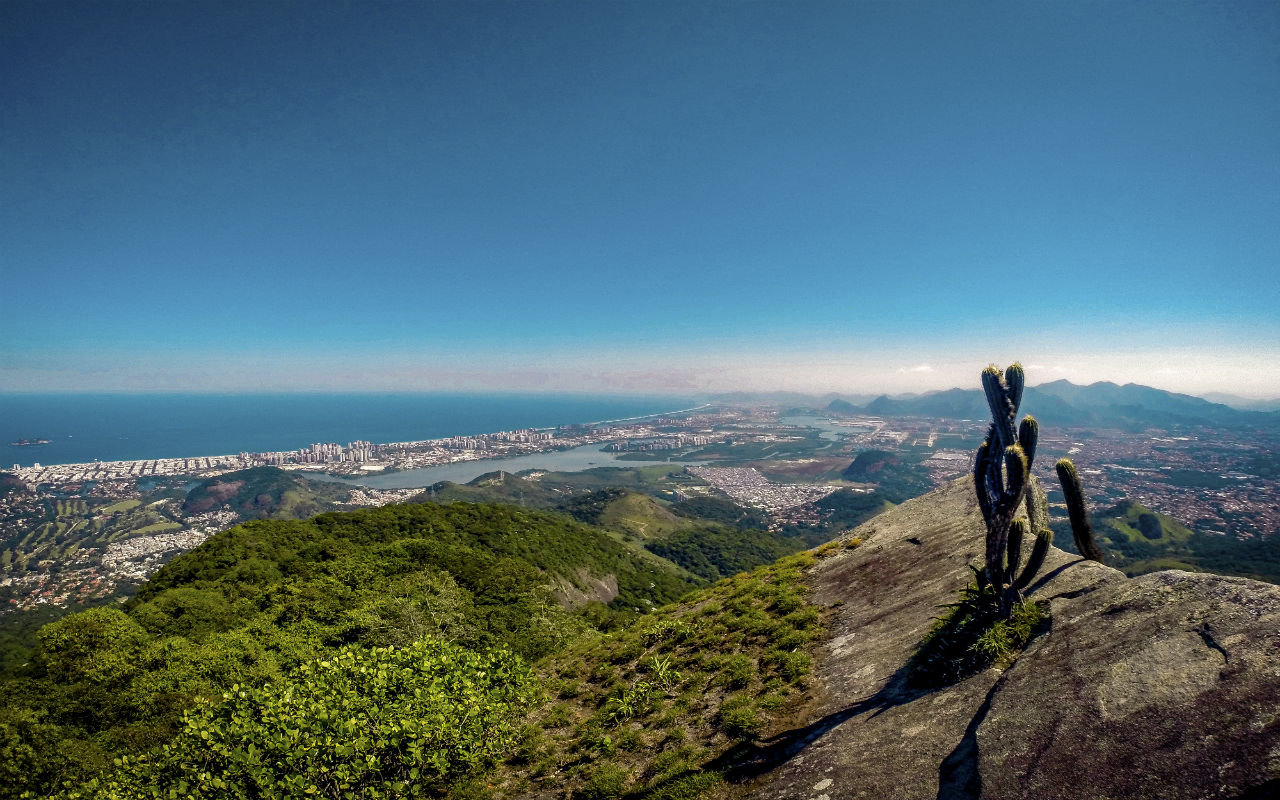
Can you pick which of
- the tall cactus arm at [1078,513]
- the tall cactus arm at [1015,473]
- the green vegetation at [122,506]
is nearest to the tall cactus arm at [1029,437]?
the tall cactus arm at [1015,473]

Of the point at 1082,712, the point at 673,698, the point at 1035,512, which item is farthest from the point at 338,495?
the point at 1082,712

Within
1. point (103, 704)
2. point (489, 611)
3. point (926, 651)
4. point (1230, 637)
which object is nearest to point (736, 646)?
point (926, 651)

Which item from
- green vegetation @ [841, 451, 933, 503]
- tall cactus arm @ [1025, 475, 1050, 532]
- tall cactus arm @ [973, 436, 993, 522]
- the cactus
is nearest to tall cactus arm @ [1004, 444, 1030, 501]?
the cactus

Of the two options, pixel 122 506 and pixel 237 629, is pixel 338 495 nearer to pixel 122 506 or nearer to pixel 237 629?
pixel 122 506

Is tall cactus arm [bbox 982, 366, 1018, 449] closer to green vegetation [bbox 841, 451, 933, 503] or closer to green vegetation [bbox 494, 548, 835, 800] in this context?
green vegetation [bbox 494, 548, 835, 800]

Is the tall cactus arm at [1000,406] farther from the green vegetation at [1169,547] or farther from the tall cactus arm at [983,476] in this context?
the green vegetation at [1169,547]

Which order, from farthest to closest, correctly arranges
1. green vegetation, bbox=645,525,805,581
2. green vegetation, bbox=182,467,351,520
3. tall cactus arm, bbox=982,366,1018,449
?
1. green vegetation, bbox=182,467,351,520
2. green vegetation, bbox=645,525,805,581
3. tall cactus arm, bbox=982,366,1018,449
